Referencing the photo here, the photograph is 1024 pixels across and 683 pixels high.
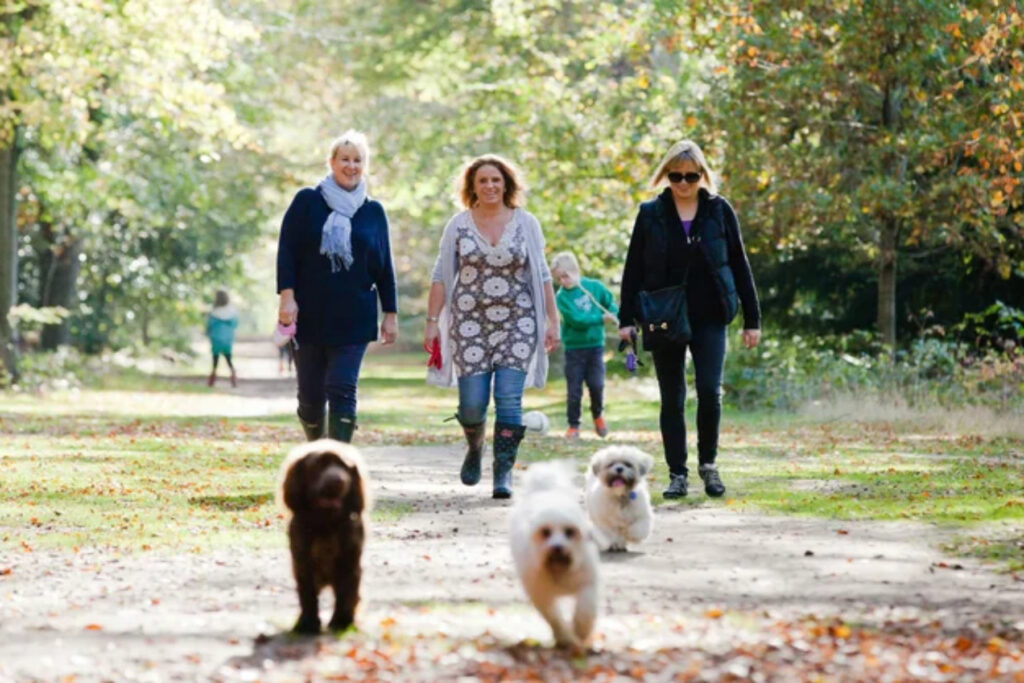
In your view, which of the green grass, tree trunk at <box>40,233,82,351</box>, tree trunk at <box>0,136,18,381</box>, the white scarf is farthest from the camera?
tree trunk at <box>40,233,82,351</box>

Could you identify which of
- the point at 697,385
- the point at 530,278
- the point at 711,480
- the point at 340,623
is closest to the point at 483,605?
the point at 340,623

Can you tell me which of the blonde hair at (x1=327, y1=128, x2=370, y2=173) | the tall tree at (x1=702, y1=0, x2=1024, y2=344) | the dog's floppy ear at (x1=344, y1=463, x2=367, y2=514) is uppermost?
the tall tree at (x1=702, y1=0, x2=1024, y2=344)

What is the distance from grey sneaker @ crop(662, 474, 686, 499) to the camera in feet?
34.9

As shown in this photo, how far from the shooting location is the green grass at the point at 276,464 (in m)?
9.80

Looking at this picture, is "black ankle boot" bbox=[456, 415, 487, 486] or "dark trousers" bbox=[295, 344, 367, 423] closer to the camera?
"dark trousers" bbox=[295, 344, 367, 423]

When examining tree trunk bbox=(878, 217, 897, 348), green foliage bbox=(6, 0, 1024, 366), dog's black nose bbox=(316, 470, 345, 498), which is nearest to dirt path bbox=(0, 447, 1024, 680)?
dog's black nose bbox=(316, 470, 345, 498)

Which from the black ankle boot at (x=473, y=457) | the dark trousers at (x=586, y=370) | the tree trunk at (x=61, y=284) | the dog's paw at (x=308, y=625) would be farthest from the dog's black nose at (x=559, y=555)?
the tree trunk at (x=61, y=284)

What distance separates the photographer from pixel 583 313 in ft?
55.1

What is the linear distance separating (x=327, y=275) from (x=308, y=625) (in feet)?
13.5

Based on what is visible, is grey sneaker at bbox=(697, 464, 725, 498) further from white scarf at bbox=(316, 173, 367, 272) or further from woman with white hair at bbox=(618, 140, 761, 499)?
white scarf at bbox=(316, 173, 367, 272)

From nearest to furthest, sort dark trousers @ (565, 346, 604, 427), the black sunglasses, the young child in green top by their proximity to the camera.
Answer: the black sunglasses
the young child in green top
dark trousers @ (565, 346, 604, 427)

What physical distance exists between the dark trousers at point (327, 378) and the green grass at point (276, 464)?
684 mm

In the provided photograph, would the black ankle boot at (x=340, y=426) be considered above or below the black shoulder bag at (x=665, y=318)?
below

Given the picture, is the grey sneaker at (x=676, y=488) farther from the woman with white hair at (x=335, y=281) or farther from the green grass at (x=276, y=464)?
the woman with white hair at (x=335, y=281)
